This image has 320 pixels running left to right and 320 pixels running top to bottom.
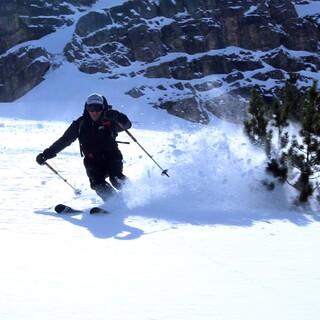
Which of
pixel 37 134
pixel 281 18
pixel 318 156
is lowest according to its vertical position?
pixel 281 18

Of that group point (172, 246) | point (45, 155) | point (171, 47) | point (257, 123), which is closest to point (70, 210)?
point (45, 155)

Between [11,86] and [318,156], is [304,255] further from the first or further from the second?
[11,86]

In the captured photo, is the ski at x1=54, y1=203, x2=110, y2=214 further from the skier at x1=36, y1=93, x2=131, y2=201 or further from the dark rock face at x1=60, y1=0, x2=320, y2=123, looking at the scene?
the dark rock face at x1=60, y1=0, x2=320, y2=123

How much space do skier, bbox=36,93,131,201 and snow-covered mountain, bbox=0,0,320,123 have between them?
46.8 metres

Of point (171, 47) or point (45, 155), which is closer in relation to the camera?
point (45, 155)

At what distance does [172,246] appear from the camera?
446 cm

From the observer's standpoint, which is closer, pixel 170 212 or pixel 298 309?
pixel 298 309

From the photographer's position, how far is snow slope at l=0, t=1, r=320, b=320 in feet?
10.1

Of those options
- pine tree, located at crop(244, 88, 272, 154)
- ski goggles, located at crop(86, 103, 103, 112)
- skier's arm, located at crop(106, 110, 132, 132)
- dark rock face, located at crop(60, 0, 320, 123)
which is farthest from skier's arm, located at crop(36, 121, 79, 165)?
dark rock face, located at crop(60, 0, 320, 123)

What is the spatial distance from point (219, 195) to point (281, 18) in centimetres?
6376

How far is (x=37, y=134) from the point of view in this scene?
20.6 metres

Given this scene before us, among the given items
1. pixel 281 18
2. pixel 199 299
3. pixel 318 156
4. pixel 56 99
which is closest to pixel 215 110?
pixel 56 99

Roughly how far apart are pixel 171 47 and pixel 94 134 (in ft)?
185

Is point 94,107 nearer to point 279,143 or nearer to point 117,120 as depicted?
point 117,120
